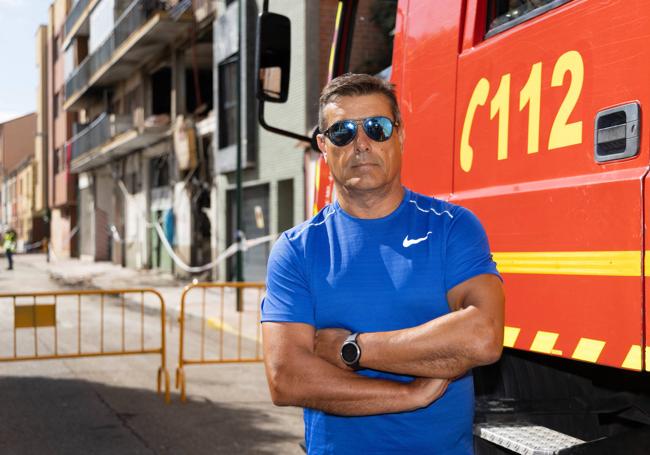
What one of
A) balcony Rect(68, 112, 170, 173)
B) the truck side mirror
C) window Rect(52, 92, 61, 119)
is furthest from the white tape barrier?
window Rect(52, 92, 61, 119)

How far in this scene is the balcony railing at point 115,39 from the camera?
28.8 meters

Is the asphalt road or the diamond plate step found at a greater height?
the diamond plate step

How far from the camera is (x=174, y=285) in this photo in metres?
23.6

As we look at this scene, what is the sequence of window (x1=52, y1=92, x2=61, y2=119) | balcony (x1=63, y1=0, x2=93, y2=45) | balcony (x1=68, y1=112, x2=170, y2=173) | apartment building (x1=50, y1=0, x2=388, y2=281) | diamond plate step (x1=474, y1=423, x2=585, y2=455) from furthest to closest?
1. window (x1=52, y1=92, x2=61, y2=119)
2. balcony (x1=63, y1=0, x2=93, y2=45)
3. balcony (x1=68, y1=112, x2=170, y2=173)
4. apartment building (x1=50, y1=0, x2=388, y2=281)
5. diamond plate step (x1=474, y1=423, x2=585, y2=455)

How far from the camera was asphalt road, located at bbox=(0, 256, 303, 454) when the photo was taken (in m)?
6.07

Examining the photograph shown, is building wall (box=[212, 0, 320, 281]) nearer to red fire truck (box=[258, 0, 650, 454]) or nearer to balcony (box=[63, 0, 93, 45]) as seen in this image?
red fire truck (box=[258, 0, 650, 454])

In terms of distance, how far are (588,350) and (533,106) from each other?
0.90m

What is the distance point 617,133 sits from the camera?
2367mm

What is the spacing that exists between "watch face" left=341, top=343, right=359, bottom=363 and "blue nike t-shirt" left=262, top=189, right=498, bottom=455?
72mm

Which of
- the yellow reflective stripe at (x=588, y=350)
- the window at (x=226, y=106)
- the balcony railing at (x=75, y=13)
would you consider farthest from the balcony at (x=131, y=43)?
the yellow reflective stripe at (x=588, y=350)

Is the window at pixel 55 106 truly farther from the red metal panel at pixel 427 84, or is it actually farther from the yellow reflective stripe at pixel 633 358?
the yellow reflective stripe at pixel 633 358

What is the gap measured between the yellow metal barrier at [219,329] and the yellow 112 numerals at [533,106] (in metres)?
5.36

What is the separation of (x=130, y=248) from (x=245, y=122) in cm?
1475

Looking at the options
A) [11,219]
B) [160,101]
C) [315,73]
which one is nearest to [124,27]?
[160,101]
